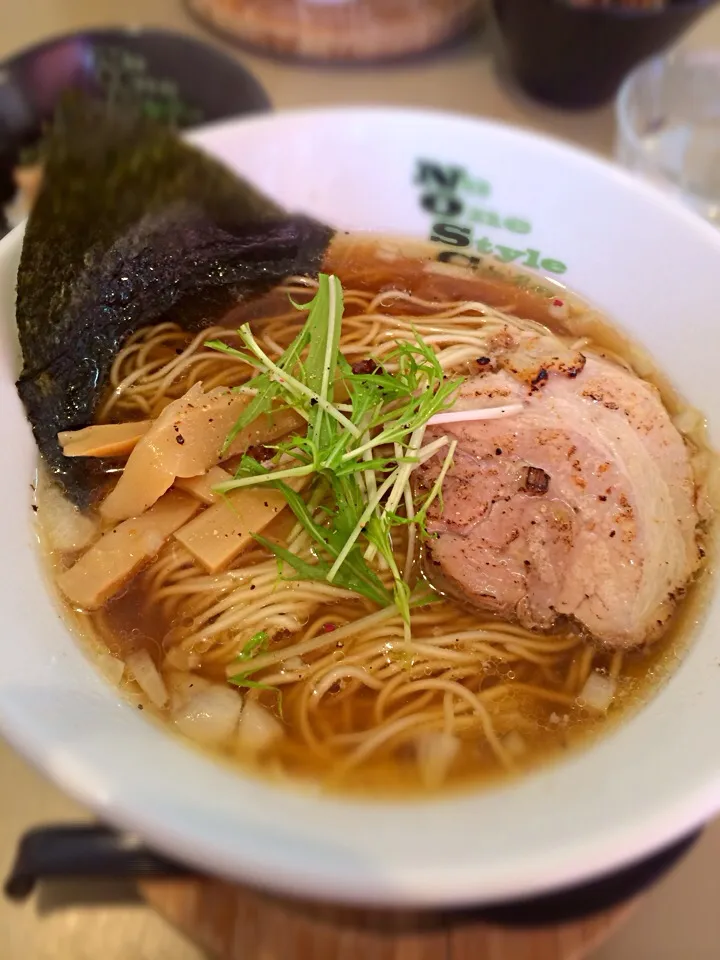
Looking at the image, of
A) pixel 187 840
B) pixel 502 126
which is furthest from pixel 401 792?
pixel 502 126

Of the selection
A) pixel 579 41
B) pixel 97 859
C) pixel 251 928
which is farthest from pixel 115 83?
pixel 251 928

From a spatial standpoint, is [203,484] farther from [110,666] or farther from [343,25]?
[343,25]

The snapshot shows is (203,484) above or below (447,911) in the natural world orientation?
above

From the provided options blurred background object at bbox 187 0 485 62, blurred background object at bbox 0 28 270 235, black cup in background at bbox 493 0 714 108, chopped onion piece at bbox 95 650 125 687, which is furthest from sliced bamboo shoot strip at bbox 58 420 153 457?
blurred background object at bbox 187 0 485 62

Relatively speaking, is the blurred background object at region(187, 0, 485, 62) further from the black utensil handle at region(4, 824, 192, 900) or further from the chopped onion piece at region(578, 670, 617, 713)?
the black utensil handle at region(4, 824, 192, 900)

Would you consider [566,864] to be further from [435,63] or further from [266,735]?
[435,63]

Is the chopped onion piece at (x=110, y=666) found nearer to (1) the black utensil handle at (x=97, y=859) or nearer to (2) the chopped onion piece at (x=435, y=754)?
(1) the black utensil handle at (x=97, y=859)
